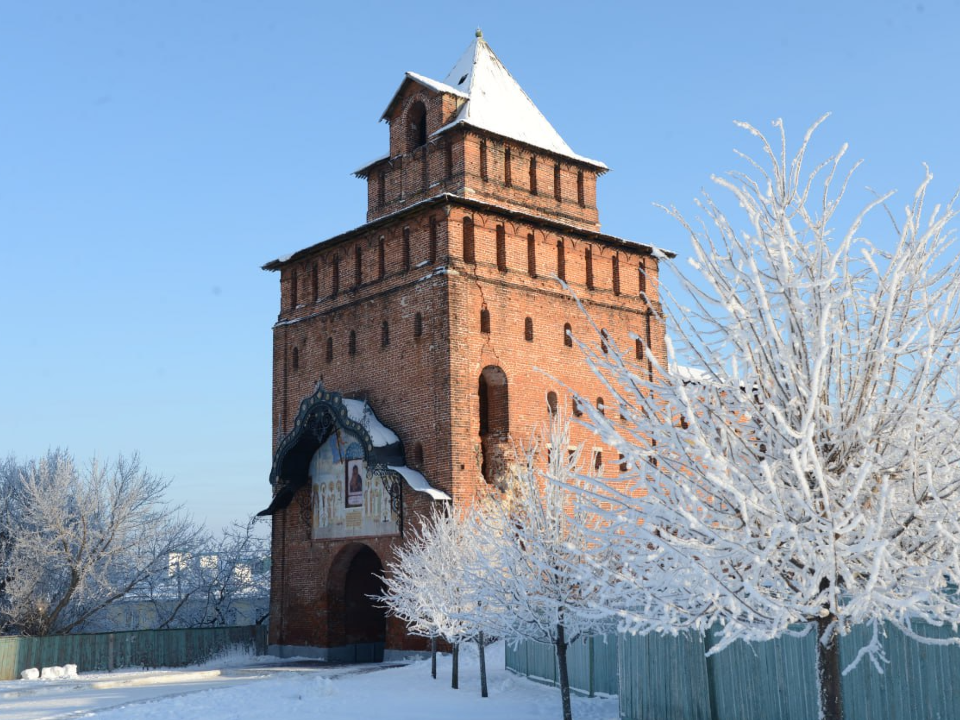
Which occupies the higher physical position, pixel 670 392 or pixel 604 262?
pixel 604 262

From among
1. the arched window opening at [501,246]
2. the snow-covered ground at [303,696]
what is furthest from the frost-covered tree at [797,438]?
the arched window opening at [501,246]

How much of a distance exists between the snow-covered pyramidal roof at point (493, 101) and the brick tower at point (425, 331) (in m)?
0.07

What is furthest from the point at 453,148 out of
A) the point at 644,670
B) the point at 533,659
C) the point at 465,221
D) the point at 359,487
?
the point at 644,670

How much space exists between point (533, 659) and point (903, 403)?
46.9ft

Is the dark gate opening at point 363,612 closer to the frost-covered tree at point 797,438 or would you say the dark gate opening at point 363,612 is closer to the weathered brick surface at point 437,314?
the weathered brick surface at point 437,314

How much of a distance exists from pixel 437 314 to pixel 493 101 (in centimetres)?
778

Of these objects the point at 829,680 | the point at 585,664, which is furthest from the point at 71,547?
the point at 829,680

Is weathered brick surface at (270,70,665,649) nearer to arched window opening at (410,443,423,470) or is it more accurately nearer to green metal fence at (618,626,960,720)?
arched window opening at (410,443,423,470)

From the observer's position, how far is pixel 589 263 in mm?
28094

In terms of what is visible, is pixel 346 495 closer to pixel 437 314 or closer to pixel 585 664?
pixel 437 314

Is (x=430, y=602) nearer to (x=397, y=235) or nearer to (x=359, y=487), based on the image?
(x=359, y=487)

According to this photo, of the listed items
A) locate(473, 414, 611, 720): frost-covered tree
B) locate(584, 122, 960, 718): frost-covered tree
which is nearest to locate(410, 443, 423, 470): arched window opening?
locate(473, 414, 611, 720): frost-covered tree

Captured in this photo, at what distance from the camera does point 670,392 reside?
6723mm

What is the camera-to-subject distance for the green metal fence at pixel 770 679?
889 cm
